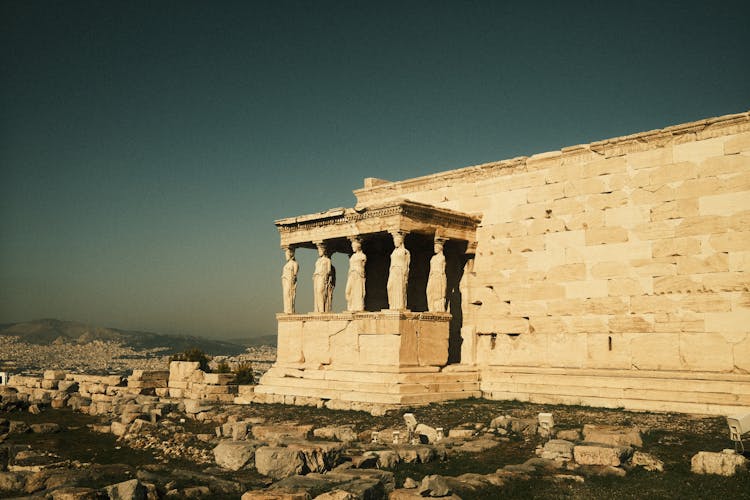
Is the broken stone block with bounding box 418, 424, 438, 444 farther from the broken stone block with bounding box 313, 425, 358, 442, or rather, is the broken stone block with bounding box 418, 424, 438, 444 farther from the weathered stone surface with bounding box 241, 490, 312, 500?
the weathered stone surface with bounding box 241, 490, 312, 500

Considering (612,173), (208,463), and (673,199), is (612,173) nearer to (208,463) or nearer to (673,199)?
(673,199)

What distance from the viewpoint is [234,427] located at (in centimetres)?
1193

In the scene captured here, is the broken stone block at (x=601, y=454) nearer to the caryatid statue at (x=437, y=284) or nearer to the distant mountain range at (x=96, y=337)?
the caryatid statue at (x=437, y=284)

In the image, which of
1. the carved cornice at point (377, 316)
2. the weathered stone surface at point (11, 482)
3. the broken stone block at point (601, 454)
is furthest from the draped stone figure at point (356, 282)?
the weathered stone surface at point (11, 482)

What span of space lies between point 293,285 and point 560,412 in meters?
7.44

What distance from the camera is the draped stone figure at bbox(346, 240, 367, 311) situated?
53.2 feet

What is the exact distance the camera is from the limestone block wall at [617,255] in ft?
42.9

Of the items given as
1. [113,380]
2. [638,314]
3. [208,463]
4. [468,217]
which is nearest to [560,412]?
[638,314]

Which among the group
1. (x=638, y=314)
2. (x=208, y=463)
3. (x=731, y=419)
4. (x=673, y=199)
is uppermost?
(x=673, y=199)

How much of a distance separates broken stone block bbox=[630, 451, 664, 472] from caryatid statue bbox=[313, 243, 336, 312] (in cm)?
940

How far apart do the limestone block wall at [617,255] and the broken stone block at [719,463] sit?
442 cm

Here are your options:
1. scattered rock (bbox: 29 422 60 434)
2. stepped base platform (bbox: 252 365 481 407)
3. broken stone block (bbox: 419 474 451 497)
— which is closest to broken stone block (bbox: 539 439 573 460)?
broken stone block (bbox: 419 474 451 497)

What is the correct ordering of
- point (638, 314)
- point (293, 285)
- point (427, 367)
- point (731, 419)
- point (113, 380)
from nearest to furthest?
point (731, 419), point (638, 314), point (427, 367), point (293, 285), point (113, 380)

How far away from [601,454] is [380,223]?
798 centimetres
